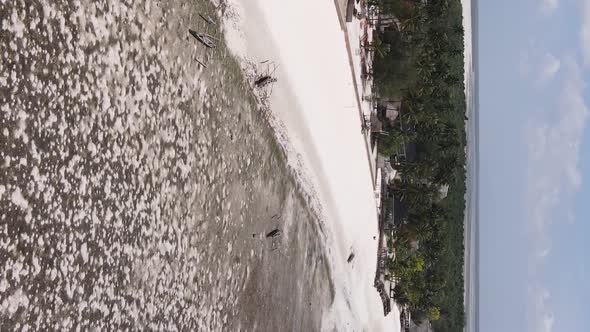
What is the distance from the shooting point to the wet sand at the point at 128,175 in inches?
313

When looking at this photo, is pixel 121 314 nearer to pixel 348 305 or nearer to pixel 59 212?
pixel 59 212

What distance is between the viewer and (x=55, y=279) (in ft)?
27.7

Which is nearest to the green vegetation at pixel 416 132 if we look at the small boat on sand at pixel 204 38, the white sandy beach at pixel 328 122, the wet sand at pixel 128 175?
the white sandy beach at pixel 328 122

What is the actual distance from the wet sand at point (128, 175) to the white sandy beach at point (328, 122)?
2.22 meters

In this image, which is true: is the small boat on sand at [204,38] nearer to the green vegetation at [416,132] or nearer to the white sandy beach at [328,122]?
the white sandy beach at [328,122]

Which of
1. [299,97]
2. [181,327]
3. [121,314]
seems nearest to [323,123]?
[299,97]

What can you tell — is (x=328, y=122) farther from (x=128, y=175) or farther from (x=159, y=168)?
(x=128, y=175)

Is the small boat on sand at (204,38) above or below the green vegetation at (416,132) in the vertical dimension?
below

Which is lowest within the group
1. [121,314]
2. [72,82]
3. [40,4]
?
[121,314]

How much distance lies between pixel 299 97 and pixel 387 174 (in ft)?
50.2

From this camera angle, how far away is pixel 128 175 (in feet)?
33.0

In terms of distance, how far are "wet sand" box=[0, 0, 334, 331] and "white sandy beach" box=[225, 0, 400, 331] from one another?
2222mm

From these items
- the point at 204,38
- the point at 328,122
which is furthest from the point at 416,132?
the point at 204,38

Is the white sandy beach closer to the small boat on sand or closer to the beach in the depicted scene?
the beach
